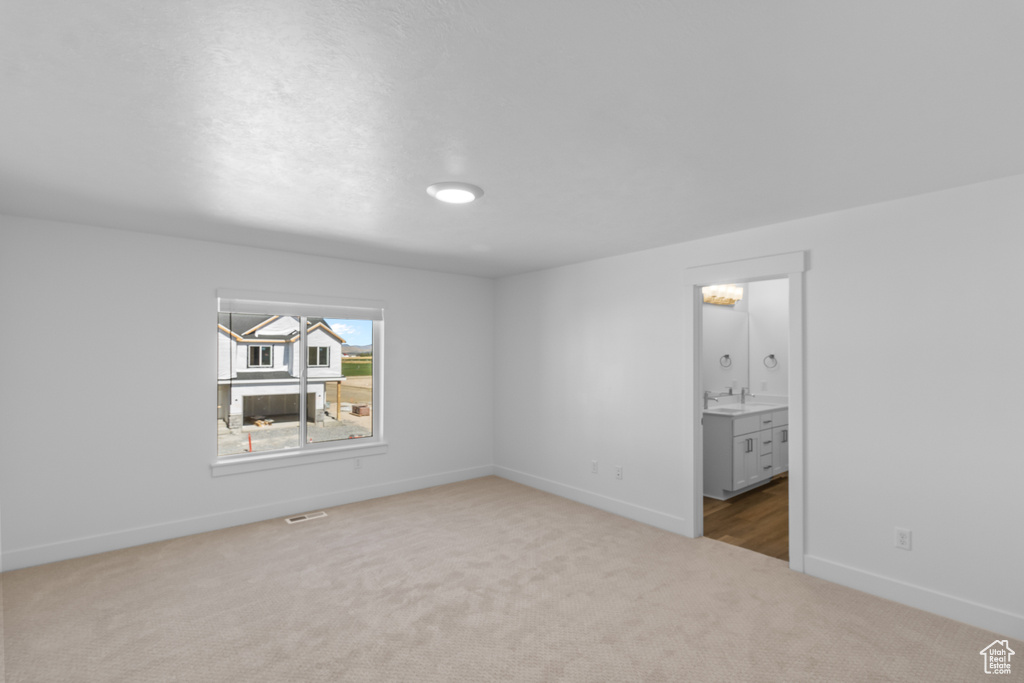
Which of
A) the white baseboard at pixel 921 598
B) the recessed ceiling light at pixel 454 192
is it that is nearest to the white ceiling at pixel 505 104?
the recessed ceiling light at pixel 454 192

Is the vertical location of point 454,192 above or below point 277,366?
above

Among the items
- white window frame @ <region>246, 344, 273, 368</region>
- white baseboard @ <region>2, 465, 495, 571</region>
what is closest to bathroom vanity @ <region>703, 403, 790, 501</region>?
white baseboard @ <region>2, 465, 495, 571</region>

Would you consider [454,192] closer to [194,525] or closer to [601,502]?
[601,502]

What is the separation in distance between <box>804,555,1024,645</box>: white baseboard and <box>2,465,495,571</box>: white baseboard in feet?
12.2

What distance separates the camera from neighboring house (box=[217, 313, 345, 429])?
4879mm

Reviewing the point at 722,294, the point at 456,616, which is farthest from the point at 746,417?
the point at 456,616

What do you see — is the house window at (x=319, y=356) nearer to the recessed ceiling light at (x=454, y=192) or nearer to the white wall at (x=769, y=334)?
the recessed ceiling light at (x=454, y=192)

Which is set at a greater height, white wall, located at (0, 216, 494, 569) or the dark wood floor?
white wall, located at (0, 216, 494, 569)

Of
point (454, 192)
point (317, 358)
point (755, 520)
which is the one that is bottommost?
point (755, 520)

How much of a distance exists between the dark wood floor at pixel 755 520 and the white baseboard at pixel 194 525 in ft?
9.42

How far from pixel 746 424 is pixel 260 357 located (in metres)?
5.12

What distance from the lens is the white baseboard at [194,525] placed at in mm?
3494

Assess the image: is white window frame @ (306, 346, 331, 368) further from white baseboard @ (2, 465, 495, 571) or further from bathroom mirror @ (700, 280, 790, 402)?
bathroom mirror @ (700, 280, 790, 402)

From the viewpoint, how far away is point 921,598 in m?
2.87
